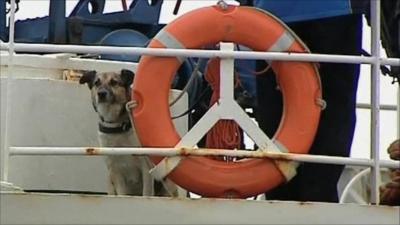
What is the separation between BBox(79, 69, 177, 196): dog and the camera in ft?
19.5

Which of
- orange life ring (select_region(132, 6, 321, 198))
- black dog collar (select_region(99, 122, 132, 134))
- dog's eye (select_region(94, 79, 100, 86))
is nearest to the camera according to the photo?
orange life ring (select_region(132, 6, 321, 198))

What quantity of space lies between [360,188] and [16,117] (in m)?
2.37

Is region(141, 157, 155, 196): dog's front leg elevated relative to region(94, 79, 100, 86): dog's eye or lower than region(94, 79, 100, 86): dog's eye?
lower

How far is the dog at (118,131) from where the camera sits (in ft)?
19.5

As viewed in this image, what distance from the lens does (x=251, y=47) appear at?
530 cm

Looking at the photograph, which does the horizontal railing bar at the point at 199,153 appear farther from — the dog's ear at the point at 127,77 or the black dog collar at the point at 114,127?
the dog's ear at the point at 127,77

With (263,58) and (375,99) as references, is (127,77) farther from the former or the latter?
(375,99)

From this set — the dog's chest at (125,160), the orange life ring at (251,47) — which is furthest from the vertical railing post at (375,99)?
the dog's chest at (125,160)

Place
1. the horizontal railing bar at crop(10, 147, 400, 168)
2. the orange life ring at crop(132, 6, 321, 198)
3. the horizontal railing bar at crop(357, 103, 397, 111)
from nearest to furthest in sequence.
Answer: the horizontal railing bar at crop(10, 147, 400, 168) < the orange life ring at crop(132, 6, 321, 198) < the horizontal railing bar at crop(357, 103, 397, 111)

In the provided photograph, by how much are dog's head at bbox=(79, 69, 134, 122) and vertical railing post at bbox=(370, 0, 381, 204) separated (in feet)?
4.31

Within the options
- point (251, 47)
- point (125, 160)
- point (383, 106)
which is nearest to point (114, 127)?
point (125, 160)

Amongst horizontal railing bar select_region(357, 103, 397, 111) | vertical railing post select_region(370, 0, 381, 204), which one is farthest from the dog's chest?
horizontal railing bar select_region(357, 103, 397, 111)

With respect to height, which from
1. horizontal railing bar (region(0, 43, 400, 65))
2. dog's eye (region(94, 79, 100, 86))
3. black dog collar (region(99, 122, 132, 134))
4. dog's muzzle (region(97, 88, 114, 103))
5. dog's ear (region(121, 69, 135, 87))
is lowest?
black dog collar (region(99, 122, 132, 134))

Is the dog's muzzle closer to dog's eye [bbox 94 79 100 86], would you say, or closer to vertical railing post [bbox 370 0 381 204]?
dog's eye [bbox 94 79 100 86]
